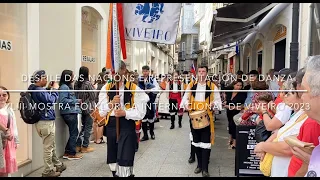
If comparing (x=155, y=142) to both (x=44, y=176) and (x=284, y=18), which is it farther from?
(x=284, y=18)

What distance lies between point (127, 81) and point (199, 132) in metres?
1.67

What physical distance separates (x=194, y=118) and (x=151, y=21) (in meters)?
1.68

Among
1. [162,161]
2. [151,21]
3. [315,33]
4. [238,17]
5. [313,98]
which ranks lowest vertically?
[162,161]

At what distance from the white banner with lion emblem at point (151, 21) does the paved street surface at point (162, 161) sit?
2.25m

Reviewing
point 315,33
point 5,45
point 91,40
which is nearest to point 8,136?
point 5,45

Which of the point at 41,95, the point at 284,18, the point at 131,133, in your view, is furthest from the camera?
the point at 284,18

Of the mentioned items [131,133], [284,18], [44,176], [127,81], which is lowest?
[44,176]

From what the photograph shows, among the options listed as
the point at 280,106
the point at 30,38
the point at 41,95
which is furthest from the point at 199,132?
the point at 30,38

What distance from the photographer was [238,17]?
10.3m

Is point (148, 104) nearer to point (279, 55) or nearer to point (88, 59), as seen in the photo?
point (88, 59)

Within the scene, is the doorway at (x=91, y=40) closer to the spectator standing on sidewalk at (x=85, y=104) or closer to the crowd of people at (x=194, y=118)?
the crowd of people at (x=194, y=118)

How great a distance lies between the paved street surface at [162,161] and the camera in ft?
17.7

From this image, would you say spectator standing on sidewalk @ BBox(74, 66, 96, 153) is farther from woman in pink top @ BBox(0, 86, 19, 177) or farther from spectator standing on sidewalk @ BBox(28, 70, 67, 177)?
woman in pink top @ BBox(0, 86, 19, 177)

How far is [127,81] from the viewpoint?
4195mm
